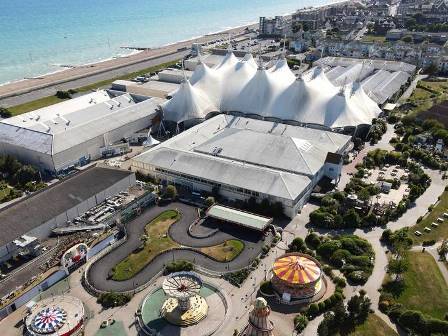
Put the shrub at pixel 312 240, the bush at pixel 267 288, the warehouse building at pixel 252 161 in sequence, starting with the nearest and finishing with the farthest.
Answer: the bush at pixel 267 288 < the shrub at pixel 312 240 < the warehouse building at pixel 252 161

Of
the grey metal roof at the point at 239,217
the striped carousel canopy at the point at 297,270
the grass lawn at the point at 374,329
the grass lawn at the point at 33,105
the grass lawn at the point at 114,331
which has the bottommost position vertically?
the grass lawn at the point at 374,329

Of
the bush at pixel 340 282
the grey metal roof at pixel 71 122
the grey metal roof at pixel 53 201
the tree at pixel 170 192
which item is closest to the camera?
the bush at pixel 340 282

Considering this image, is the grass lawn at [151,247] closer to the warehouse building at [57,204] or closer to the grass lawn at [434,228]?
the warehouse building at [57,204]

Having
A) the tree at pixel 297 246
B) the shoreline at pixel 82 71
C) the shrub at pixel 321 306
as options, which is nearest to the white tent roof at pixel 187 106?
the tree at pixel 297 246

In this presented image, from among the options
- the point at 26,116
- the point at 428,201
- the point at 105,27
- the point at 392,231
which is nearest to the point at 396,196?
the point at 428,201

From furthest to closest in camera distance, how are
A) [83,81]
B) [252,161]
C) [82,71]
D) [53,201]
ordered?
[82,71] → [83,81] → [252,161] → [53,201]

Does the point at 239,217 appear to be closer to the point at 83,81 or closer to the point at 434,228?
the point at 434,228

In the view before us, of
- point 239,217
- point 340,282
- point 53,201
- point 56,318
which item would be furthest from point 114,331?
point 340,282
